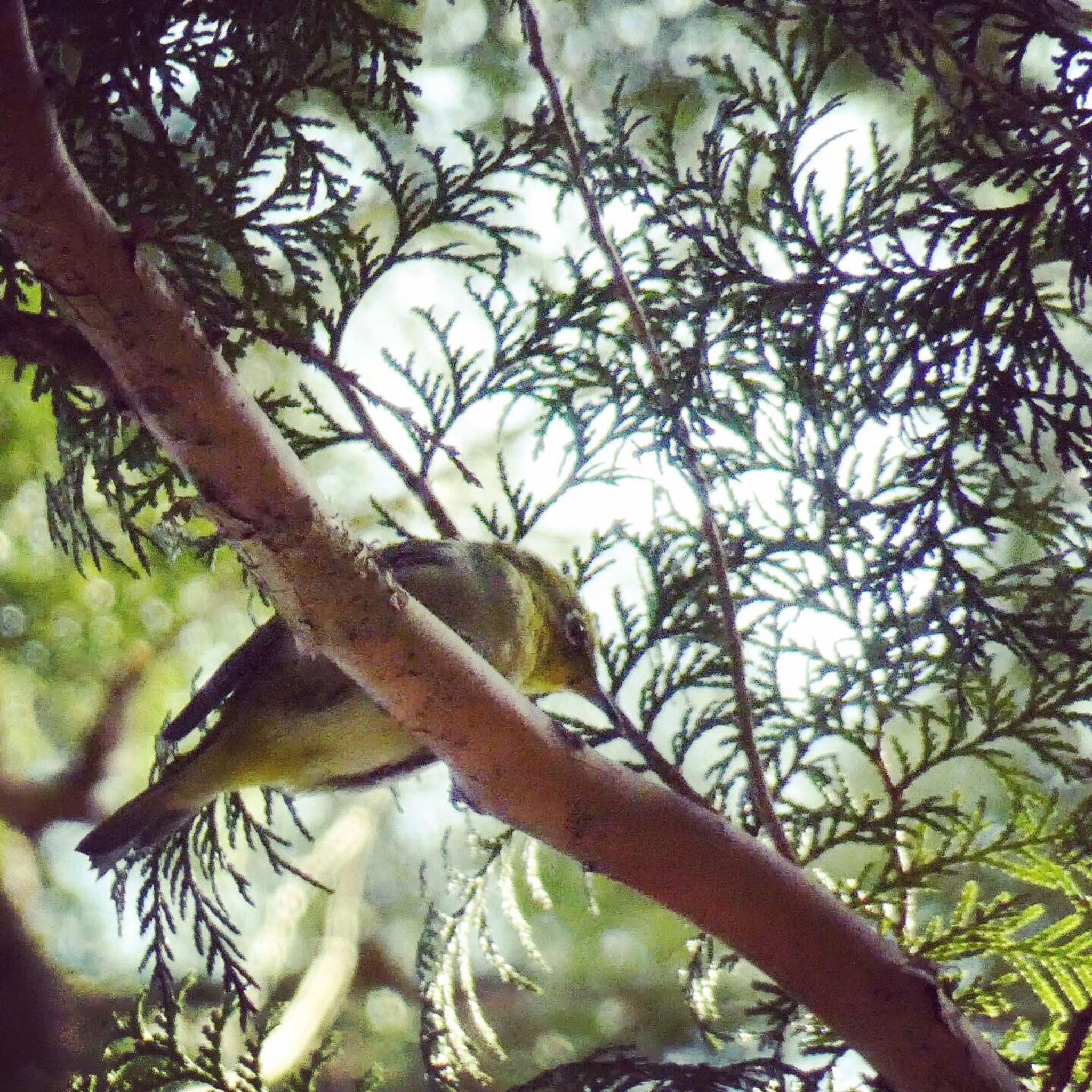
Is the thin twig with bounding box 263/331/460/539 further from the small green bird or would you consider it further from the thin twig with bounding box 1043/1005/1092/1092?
the thin twig with bounding box 1043/1005/1092/1092

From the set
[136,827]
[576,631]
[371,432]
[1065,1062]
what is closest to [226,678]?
[136,827]

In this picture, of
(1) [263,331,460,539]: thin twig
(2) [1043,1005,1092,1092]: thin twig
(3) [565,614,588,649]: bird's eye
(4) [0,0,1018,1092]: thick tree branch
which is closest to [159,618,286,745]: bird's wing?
(1) [263,331,460,539]: thin twig

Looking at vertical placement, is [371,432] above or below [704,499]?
above

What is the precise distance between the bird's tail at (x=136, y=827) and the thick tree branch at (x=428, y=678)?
2.42 feet

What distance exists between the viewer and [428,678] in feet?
4.50

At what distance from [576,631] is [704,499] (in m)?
0.68

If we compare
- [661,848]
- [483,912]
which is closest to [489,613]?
[483,912]

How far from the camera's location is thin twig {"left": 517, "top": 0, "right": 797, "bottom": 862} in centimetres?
158

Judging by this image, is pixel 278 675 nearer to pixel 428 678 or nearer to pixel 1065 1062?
pixel 428 678

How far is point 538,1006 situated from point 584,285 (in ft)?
9.48

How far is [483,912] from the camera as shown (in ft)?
6.63

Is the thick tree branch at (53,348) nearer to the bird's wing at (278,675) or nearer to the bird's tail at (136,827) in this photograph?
the bird's wing at (278,675)

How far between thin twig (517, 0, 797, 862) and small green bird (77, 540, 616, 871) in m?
0.30

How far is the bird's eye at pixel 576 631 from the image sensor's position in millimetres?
2215
